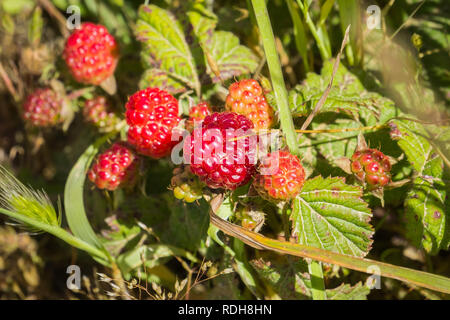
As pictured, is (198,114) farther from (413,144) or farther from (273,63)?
(413,144)

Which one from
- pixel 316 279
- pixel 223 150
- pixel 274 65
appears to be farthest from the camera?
pixel 316 279

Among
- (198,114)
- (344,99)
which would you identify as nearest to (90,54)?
(198,114)

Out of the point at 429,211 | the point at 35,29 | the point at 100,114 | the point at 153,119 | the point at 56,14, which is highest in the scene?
the point at 56,14

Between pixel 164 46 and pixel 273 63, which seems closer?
pixel 273 63

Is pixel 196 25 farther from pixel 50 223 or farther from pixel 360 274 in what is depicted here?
pixel 360 274

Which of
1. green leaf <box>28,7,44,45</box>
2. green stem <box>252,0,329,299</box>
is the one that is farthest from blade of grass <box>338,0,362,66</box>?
green leaf <box>28,7,44,45</box>

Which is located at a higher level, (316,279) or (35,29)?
(35,29)

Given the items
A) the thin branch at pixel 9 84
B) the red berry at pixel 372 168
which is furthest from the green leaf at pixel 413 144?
the thin branch at pixel 9 84

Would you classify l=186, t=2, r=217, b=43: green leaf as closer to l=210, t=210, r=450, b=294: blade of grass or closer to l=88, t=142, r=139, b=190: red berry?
l=88, t=142, r=139, b=190: red berry
